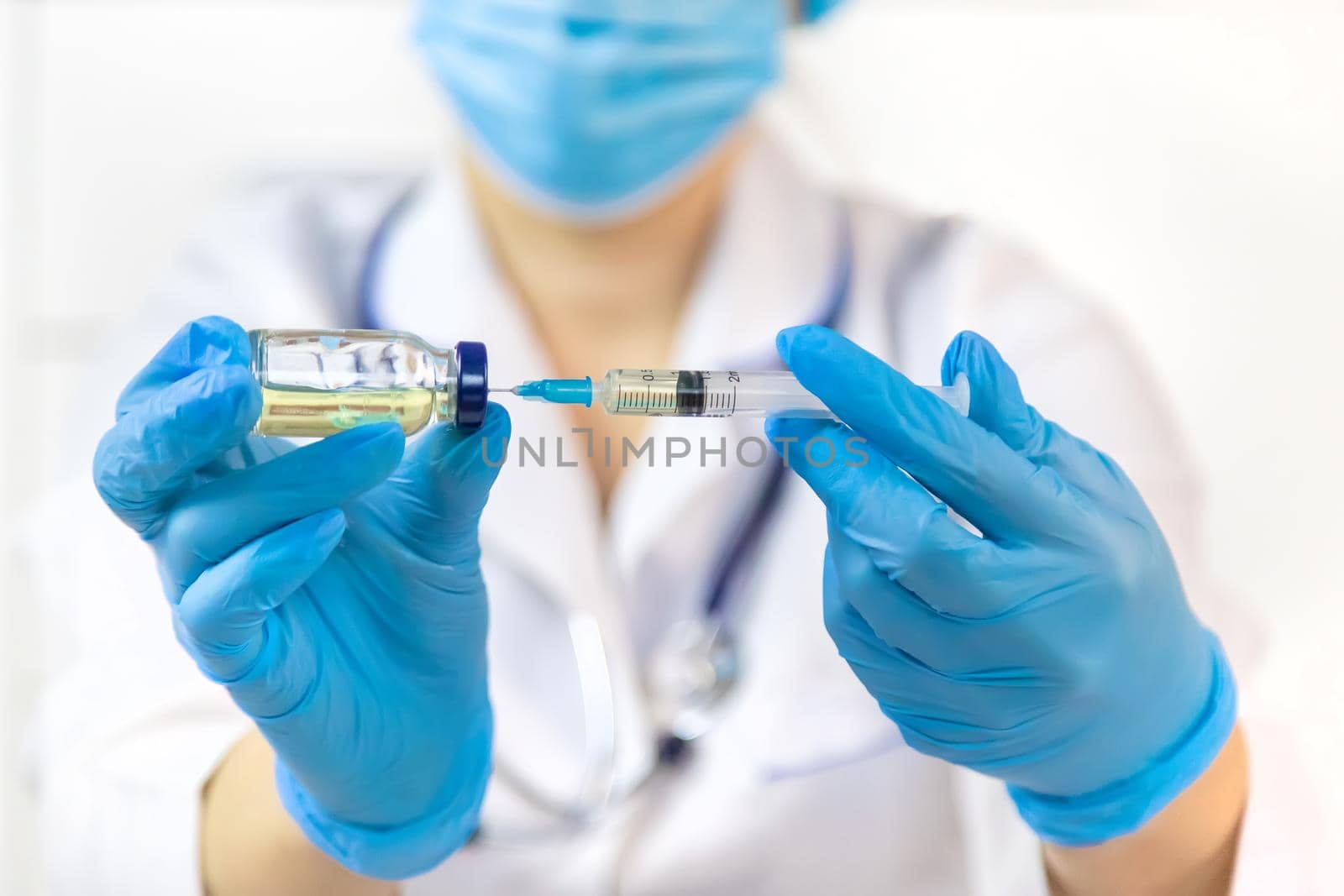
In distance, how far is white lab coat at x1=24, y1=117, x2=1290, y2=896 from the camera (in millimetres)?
835

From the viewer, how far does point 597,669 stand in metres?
0.89

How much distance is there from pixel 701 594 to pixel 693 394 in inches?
14.5

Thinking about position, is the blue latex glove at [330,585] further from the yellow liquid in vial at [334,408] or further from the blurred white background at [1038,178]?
the blurred white background at [1038,178]

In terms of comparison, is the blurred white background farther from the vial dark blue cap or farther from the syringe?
the vial dark blue cap

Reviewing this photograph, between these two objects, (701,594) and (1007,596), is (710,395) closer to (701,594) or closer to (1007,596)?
(1007,596)

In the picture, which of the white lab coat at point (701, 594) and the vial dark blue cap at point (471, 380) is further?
the white lab coat at point (701, 594)

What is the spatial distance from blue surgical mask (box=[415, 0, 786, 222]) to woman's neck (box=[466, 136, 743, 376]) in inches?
1.3

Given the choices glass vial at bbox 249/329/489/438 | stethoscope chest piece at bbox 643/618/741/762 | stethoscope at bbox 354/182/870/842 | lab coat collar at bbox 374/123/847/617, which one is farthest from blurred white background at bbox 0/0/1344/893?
glass vial at bbox 249/329/489/438

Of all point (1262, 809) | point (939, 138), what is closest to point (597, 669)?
point (1262, 809)

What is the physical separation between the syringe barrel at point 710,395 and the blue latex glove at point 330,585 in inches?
2.9

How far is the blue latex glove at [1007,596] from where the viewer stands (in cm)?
56

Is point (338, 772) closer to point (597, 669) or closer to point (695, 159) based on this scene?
point (597, 669)

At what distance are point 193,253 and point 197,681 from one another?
0.47 metres

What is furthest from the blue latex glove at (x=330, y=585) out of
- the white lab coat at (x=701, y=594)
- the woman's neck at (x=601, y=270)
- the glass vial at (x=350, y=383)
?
the woman's neck at (x=601, y=270)
